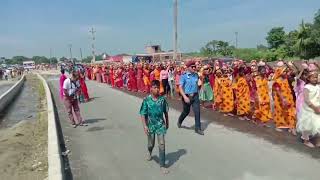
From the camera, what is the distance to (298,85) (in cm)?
1096

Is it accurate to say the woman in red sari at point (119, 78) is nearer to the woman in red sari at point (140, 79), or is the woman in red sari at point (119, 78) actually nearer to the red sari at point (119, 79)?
the red sari at point (119, 79)

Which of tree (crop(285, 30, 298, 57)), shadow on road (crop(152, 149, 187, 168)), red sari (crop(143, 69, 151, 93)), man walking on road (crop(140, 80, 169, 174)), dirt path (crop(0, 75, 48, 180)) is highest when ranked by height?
tree (crop(285, 30, 298, 57))

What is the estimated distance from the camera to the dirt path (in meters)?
8.91

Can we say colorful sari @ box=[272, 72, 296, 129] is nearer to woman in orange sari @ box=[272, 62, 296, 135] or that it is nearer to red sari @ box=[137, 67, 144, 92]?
woman in orange sari @ box=[272, 62, 296, 135]

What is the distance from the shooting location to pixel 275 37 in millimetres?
59906

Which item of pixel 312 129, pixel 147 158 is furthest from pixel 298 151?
pixel 147 158

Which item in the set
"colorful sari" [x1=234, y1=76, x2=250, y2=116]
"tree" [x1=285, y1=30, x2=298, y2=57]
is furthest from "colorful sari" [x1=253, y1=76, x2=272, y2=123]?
"tree" [x1=285, y1=30, x2=298, y2=57]

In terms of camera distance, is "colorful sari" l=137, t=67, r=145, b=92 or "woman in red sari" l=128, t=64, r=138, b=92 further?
"woman in red sari" l=128, t=64, r=138, b=92

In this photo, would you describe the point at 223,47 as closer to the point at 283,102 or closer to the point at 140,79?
the point at 140,79

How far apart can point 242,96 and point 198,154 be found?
4.71m

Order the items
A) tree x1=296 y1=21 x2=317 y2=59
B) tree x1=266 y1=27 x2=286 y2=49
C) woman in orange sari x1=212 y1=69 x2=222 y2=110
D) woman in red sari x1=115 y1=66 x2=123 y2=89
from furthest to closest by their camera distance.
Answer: tree x1=266 y1=27 x2=286 y2=49, tree x1=296 y1=21 x2=317 y2=59, woman in red sari x1=115 y1=66 x2=123 y2=89, woman in orange sari x1=212 y1=69 x2=222 y2=110

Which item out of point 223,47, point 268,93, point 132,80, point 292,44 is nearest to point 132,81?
point 132,80

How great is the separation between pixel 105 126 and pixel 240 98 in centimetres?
376

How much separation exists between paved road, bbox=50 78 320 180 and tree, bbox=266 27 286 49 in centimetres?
4786
